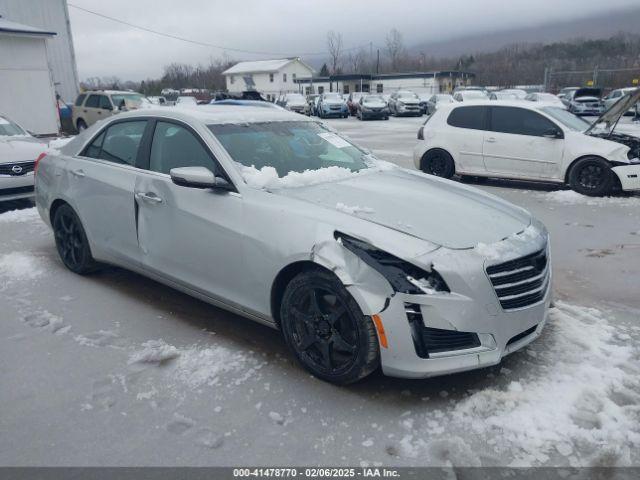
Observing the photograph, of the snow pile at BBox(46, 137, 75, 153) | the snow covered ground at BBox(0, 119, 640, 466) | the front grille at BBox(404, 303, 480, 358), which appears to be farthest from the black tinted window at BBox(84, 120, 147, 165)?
the front grille at BBox(404, 303, 480, 358)

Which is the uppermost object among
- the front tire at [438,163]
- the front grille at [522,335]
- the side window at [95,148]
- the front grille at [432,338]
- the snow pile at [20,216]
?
the side window at [95,148]

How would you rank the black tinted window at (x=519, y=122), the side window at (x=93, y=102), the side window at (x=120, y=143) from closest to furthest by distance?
the side window at (x=120, y=143)
the black tinted window at (x=519, y=122)
the side window at (x=93, y=102)

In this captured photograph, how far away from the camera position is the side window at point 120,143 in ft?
14.3

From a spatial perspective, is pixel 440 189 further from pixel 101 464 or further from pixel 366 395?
pixel 101 464

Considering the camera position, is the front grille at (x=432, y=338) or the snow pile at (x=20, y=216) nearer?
the front grille at (x=432, y=338)

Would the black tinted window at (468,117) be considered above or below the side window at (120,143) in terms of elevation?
below

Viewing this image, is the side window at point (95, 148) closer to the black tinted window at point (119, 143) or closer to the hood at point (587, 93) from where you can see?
the black tinted window at point (119, 143)

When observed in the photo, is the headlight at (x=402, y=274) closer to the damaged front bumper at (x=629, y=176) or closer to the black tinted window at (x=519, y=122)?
the damaged front bumper at (x=629, y=176)

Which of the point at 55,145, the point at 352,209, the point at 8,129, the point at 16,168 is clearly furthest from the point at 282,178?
the point at 8,129

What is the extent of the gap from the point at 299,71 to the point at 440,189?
7802cm

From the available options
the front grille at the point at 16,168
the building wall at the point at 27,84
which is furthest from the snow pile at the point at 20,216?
the building wall at the point at 27,84

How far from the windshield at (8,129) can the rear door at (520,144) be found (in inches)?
324

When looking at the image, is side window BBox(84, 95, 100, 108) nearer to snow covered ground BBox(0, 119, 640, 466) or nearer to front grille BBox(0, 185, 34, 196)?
front grille BBox(0, 185, 34, 196)

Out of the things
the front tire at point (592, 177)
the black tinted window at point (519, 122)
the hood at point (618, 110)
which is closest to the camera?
the front tire at point (592, 177)
